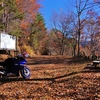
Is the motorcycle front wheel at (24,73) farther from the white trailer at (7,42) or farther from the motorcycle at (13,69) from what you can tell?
the white trailer at (7,42)

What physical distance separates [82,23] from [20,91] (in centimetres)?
2616

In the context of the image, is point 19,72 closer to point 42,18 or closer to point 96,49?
point 42,18

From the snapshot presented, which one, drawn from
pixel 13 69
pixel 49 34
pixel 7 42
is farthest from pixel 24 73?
pixel 49 34

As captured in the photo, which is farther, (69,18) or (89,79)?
(69,18)

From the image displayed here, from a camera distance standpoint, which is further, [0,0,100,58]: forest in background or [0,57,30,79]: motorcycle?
[0,0,100,58]: forest in background

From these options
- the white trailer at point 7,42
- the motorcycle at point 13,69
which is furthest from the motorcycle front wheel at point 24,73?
the white trailer at point 7,42

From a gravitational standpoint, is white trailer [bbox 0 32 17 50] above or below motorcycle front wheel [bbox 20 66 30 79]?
above

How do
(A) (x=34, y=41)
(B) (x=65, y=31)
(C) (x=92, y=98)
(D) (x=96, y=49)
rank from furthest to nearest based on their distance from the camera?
(D) (x=96, y=49) < (B) (x=65, y=31) < (A) (x=34, y=41) < (C) (x=92, y=98)

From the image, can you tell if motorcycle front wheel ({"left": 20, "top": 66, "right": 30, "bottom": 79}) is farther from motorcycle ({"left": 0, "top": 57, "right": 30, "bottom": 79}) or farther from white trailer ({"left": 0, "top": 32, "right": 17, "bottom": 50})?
white trailer ({"left": 0, "top": 32, "right": 17, "bottom": 50})

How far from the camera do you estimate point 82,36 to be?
3888 centimetres

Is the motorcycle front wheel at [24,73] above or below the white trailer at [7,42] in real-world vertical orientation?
below

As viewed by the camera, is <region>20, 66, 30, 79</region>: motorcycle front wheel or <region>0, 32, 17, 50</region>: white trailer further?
<region>0, 32, 17, 50</region>: white trailer

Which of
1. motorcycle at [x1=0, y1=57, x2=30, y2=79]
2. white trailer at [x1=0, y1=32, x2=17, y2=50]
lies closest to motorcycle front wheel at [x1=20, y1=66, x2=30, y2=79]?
motorcycle at [x1=0, y1=57, x2=30, y2=79]

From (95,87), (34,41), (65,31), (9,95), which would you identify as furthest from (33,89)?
(65,31)
